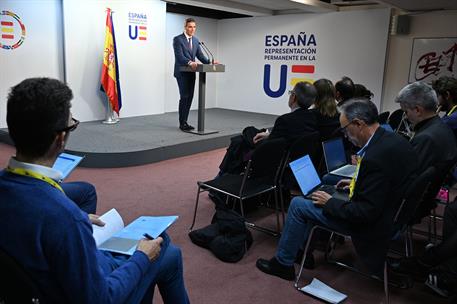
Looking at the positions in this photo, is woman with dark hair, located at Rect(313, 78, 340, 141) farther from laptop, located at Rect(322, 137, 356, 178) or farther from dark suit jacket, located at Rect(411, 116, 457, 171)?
dark suit jacket, located at Rect(411, 116, 457, 171)

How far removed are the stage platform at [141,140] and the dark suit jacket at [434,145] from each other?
3.24 metres

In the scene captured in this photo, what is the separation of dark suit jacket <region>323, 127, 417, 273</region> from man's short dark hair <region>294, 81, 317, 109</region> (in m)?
1.04

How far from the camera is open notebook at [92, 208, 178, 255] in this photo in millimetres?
1581

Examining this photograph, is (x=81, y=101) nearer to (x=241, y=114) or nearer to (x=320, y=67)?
(x=241, y=114)

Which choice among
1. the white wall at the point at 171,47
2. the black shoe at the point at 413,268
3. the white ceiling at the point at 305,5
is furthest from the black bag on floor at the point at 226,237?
the white wall at the point at 171,47

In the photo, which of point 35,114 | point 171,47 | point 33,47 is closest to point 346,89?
point 35,114

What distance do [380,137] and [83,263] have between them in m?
1.57

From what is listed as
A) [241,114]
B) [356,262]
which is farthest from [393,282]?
[241,114]

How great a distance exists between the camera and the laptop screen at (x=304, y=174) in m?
2.46

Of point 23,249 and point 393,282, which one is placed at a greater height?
point 23,249

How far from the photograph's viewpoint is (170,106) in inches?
328

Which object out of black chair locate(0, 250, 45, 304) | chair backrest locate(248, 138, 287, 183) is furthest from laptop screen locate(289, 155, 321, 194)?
black chair locate(0, 250, 45, 304)

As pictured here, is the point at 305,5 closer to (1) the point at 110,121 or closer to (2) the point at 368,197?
(1) the point at 110,121

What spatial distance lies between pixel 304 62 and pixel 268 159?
5.53 meters
